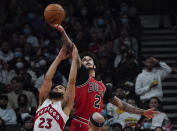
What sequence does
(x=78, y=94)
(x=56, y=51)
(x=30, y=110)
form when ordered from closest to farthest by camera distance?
(x=78, y=94), (x=30, y=110), (x=56, y=51)

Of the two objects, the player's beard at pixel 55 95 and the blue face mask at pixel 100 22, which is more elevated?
the blue face mask at pixel 100 22

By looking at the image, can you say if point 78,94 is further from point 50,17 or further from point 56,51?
point 56,51

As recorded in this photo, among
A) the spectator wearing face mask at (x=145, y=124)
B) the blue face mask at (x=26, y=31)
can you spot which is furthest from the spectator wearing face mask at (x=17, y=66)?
the spectator wearing face mask at (x=145, y=124)

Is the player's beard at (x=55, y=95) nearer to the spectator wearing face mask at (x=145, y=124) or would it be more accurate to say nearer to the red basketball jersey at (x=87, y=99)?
the red basketball jersey at (x=87, y=99)

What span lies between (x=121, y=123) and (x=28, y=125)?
2.14 meters

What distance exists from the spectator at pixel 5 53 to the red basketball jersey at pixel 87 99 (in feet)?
19.8

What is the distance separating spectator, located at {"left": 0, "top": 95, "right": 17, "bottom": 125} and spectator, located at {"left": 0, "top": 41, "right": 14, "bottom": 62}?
229 cm

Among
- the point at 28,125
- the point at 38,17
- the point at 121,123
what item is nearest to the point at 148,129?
the point at 121,123

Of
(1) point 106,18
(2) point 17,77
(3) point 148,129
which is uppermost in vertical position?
(1) point 106,18

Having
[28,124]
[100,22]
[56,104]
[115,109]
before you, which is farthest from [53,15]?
[100,22]

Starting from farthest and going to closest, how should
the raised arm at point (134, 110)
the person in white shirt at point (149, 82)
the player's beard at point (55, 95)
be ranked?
1. the person in white shirt at point (149, 82)
2. the raised arm at point (134, 110)
3. the player's beard at point (55, 95)

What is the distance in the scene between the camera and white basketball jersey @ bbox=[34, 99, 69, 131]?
22.0ft

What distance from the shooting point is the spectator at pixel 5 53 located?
513 inches

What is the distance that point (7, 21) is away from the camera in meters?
14.7
